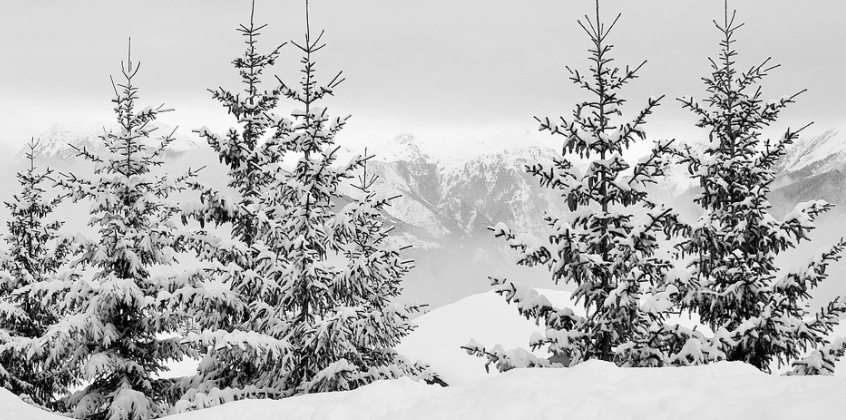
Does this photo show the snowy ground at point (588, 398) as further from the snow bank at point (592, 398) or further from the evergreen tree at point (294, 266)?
the evergreen tree at point (294, 266)

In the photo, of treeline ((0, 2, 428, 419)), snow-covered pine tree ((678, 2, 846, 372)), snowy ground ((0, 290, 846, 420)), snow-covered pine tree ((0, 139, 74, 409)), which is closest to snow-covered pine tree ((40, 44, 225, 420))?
treeline ((0, 2, 428, 419))

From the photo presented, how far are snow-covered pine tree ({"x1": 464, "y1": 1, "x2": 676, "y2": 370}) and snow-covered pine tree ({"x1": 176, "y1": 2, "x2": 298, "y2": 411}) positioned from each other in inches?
189

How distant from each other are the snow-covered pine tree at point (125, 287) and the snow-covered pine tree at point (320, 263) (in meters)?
1.88

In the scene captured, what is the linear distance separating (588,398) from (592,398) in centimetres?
4

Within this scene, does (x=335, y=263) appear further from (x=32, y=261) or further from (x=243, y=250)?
(x=32, y=261)

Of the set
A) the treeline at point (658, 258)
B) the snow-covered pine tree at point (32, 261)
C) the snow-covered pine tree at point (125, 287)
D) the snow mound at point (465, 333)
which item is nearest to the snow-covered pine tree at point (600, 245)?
the treeline at point (658, 258)

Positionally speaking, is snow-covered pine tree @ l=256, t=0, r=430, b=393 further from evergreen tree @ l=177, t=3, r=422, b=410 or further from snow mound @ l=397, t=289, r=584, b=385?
snow mound @ l=397, t=289, r=584, b=385

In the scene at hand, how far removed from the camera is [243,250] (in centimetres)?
1356

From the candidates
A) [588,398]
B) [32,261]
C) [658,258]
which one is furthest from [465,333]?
[588,398]

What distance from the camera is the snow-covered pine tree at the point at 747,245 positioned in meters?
11.3

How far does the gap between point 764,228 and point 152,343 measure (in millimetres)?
13051

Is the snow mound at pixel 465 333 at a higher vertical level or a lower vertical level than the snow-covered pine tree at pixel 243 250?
lower

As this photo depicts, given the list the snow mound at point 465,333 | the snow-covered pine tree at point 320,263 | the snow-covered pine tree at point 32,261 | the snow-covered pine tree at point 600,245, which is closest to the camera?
the snow-covered pine tree at point 600,245

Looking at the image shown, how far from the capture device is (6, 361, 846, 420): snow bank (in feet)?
16.9
